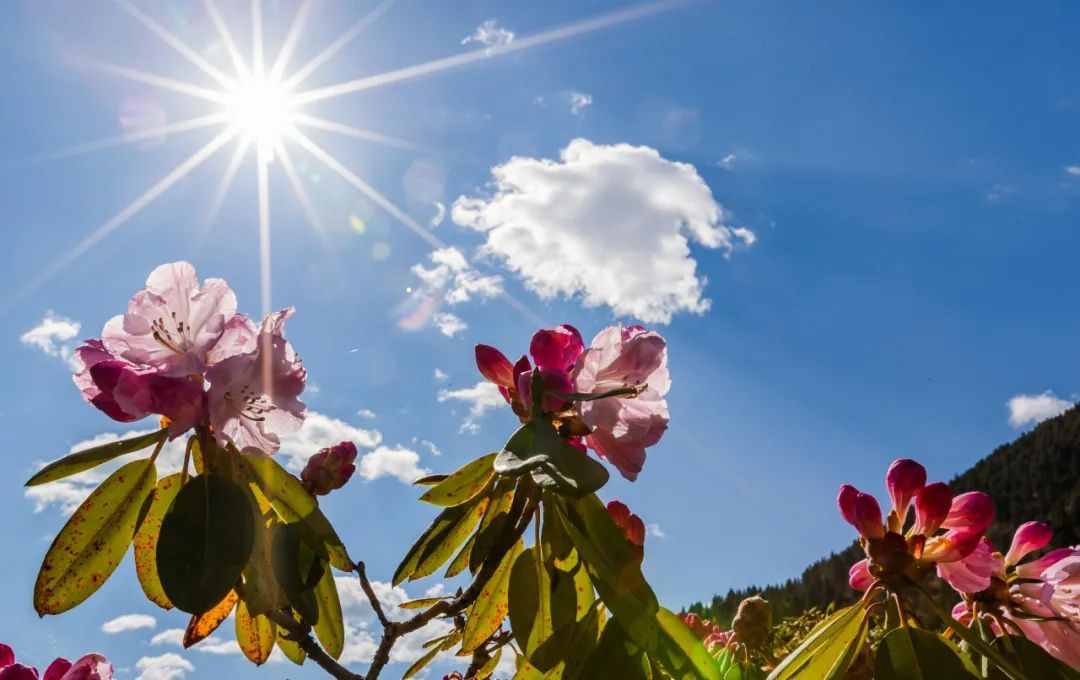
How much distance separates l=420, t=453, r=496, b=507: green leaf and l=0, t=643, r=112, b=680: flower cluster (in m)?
0.73

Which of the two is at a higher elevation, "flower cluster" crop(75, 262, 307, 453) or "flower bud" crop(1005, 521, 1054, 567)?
"flower cluster" crop(75, 262, 307, 453)

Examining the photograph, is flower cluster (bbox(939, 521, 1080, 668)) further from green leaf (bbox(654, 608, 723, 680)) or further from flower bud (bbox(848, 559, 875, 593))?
green leaf (bbox(654, 608, 723, 680))

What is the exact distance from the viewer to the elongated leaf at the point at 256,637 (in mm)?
1657

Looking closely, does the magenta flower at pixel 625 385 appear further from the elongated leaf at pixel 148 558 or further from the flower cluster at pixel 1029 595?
the elongated leaf at pixel 148 558

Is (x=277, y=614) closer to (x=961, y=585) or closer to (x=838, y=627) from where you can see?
(x=838, y=627)

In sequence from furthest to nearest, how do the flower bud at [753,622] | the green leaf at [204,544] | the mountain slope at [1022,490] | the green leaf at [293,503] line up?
the mountain slope at [1022,490], the flower bud at [753,622], the green leaf at [293,503], the green leaf at [204,544]

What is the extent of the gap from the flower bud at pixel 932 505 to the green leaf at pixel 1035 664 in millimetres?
231

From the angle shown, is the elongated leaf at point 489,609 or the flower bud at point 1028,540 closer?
the elongated leaf at point 489,609

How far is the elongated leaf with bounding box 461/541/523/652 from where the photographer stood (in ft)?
5.19

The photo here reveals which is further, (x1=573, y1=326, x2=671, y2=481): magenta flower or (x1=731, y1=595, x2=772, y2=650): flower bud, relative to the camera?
(x1=731, y1=595, x2=772, y2=650): flower bud

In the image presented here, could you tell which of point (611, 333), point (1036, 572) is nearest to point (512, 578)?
point (611, 333)

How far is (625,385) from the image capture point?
1475 millimetres

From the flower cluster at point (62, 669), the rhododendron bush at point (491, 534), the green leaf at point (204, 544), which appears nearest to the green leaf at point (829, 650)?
the rhododendron bush at point (491, 534)

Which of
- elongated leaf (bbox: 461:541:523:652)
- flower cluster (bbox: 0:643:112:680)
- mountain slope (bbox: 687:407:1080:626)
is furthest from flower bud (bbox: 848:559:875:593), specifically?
mountain slope (bbox: 687:407:1080:626)
